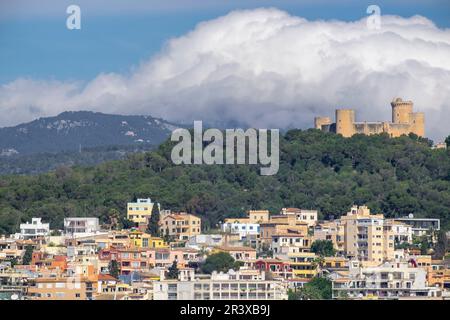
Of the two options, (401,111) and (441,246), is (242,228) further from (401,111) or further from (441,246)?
(401,111)

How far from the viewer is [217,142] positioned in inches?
1310

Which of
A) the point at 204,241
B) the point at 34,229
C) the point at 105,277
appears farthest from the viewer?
the point at 34,229

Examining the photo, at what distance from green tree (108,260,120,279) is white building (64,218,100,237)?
5.21 metres

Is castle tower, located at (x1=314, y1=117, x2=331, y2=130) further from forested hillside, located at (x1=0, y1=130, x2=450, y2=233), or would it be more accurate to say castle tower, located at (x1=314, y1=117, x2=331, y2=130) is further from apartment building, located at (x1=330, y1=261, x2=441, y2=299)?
apartment building, located at (x1=330, y1=261, x2=441, y2=299)

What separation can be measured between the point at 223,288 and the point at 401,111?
20650mm

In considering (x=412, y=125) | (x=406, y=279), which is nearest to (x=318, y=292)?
(x=406, y=279)

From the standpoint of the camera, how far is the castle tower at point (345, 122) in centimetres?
4138

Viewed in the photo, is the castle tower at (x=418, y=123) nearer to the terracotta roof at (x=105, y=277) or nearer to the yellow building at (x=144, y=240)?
the yellow building at (x=144, y=240)

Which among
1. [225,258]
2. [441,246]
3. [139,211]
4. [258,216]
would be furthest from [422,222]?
[225,258]

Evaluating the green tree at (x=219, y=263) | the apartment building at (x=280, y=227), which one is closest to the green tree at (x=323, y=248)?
the apartment building at (x=280, y=227)

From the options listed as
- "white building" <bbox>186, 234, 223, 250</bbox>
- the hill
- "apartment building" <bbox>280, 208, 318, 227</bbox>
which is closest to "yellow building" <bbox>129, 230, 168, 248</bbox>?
"white building" <bbox>186, 234, 223, 250</bbox>

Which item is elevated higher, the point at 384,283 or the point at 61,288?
the point at 384,283

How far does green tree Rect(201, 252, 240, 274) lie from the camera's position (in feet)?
86.7

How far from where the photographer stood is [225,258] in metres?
27.2
